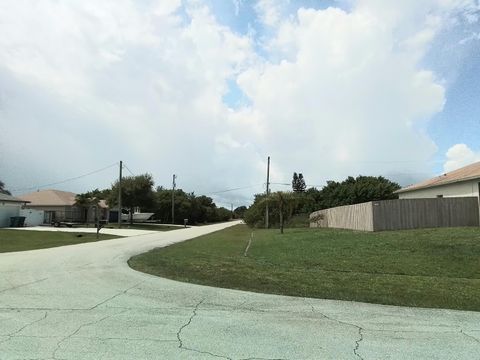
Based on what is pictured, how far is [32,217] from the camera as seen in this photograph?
54.2 meters

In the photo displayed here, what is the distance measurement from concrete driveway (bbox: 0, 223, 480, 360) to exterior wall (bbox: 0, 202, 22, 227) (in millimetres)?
42341

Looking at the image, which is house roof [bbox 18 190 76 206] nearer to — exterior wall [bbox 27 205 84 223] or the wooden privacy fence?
exterior wall [bbox 27 205 84 223]

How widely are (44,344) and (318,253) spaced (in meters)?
14.1

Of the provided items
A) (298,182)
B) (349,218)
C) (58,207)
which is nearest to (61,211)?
(58,207)

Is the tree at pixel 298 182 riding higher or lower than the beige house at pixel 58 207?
higher

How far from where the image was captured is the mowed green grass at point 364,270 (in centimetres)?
1041

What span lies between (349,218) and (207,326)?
27.0 meters

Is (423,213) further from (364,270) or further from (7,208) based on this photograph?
(7,208)

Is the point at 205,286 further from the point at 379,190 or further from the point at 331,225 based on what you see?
the point at 379,190

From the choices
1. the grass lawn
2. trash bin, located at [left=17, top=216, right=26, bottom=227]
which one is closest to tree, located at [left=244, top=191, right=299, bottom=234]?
the grass lawn

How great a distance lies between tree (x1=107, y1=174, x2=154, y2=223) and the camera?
216 feet

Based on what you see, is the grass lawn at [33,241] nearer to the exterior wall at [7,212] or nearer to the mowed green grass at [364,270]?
the mowed green grass at [364,270]

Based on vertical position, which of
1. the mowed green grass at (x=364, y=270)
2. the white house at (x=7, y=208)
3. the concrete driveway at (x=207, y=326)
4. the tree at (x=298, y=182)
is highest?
the tree at (x=298, y=182)

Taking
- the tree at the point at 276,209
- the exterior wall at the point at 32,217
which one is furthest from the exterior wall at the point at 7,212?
the tree at the point at 276,209
